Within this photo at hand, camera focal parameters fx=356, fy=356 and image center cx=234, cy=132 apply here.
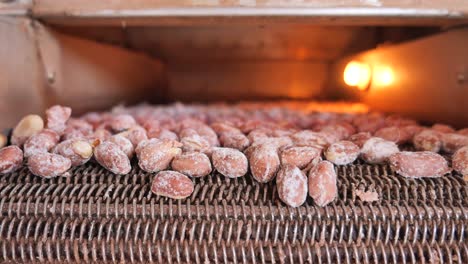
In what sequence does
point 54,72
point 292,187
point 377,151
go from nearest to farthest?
point 292,187 < point 377,151 < point 54,72

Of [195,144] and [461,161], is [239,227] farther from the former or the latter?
[461,161]

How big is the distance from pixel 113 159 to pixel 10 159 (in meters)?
0.16

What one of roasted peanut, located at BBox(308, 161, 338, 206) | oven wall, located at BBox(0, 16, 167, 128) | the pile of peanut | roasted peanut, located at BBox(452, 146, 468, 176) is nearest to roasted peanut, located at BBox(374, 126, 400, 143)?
the pile of peanut

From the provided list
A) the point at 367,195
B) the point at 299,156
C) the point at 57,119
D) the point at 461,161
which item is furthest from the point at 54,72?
the point at 461,161

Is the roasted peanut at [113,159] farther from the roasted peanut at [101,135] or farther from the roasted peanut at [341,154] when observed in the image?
the roasted peanut at [341,154]

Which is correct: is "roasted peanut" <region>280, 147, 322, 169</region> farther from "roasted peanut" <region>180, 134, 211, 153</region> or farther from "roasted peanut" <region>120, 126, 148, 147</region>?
"roasted peanut" <region>120, 126, 148, 147</region>

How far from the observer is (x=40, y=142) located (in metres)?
0.58

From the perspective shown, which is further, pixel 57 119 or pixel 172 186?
pixel 57 119

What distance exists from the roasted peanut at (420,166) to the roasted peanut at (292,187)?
6.1 inches

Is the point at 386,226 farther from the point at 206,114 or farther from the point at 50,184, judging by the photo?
the point at 206,114

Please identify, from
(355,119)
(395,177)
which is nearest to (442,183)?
(395,177)

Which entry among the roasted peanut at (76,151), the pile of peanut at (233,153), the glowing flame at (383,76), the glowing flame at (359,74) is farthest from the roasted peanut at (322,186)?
the glowing flame at (359,74)

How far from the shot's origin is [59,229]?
0.48 metres

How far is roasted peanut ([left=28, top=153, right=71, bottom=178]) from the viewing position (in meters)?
0.52
